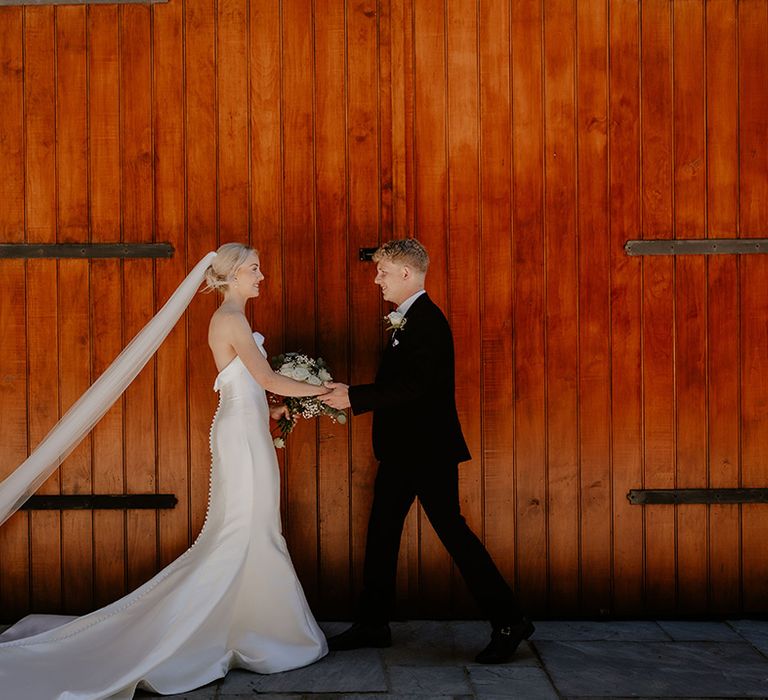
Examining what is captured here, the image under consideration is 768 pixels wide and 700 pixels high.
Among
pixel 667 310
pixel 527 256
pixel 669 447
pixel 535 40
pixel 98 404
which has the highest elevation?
pixel 535 40

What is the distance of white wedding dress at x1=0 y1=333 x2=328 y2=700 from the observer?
3.32 meters

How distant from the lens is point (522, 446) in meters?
4.15

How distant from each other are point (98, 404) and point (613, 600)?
245cm

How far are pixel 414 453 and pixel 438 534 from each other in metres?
0.33

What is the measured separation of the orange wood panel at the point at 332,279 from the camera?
13.6 feet

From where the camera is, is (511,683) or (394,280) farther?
(394,280)

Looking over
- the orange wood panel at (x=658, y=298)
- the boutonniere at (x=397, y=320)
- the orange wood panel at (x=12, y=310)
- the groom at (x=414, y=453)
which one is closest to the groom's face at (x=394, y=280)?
the groom at (x=414, y=453)

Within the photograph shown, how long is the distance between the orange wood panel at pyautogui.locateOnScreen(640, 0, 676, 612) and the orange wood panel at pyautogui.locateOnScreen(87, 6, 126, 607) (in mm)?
2414

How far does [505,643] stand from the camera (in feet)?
11.6

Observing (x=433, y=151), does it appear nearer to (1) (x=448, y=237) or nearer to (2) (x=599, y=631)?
(1) (x=448, y=237)

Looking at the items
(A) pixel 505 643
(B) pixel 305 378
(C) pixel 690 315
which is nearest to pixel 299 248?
(B) pixel 305 378

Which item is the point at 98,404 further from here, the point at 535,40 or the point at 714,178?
the point at 714,178

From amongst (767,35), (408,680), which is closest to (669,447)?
(408,680)

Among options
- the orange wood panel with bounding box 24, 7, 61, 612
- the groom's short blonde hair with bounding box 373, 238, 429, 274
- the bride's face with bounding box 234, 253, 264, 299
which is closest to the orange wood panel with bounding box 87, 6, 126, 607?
the orange wood panel with bounding box 24, 7, 61, 612
